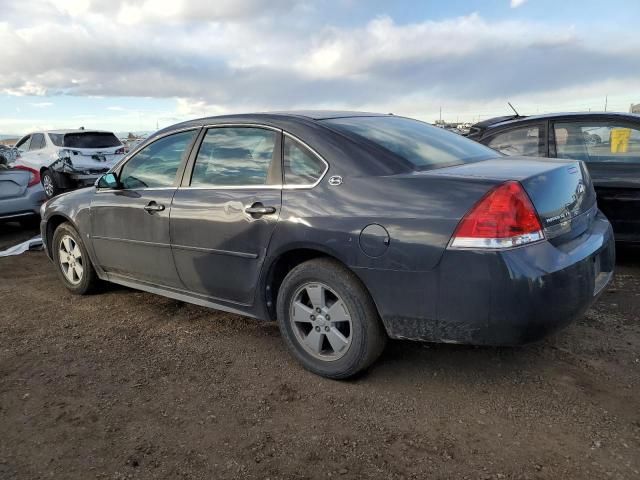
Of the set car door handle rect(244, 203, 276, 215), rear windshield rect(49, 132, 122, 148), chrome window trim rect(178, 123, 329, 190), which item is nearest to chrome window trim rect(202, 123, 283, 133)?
chrome window trim rect(178, 123, 329, 190)

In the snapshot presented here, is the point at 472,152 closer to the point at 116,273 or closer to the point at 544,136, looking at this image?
the point at 544,136

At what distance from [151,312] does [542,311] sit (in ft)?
10.1

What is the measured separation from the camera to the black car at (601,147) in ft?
16.1

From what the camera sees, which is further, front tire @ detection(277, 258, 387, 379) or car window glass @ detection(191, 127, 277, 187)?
car window glass @ detection(191, 127, 277, 187)

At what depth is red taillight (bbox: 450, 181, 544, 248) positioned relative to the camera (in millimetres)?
2543

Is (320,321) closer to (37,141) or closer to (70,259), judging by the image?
(70,259)

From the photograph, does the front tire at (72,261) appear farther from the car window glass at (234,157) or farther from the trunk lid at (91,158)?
the trunk lid at (91,158)

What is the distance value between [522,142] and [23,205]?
6.71m

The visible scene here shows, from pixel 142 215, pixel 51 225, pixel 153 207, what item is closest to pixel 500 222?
pixel 153 207

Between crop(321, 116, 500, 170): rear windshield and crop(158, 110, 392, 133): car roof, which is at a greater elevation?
crop(158, 110, 392, 133): car roof

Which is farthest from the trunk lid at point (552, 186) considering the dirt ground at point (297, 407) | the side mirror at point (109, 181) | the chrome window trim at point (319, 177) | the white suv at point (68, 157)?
the white suv at point (68, 157)

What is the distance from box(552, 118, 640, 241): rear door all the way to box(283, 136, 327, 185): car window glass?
10.1ft

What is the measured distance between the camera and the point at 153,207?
3916 millimetres

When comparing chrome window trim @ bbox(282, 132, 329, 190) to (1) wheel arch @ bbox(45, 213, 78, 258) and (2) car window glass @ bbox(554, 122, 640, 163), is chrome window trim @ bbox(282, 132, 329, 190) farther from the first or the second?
(2) car window glass @ bbox(554, 122, 640, 163)
